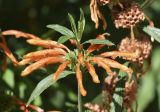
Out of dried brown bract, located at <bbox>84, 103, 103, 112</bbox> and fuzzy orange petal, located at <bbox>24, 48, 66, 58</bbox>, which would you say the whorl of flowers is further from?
dried brown bract, located at <bbox>84, 103, 103, 112</bbox>

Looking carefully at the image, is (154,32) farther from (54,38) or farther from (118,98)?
(54,38)

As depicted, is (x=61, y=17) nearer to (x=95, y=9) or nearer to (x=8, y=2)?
(x=8, y=2)

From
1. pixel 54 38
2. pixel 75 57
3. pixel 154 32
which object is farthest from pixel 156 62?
pixel 75 57

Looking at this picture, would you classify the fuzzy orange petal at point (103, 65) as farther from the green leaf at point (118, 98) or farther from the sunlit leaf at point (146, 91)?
the sunlit leaf at point (146, 91)

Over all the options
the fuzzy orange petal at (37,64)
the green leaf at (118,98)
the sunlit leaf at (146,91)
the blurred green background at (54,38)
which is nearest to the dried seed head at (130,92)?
the green leaf at (118,98)

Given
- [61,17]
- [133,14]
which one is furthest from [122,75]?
[61,17]

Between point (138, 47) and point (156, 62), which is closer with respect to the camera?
point (138, 47)

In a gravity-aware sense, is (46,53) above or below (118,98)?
above
